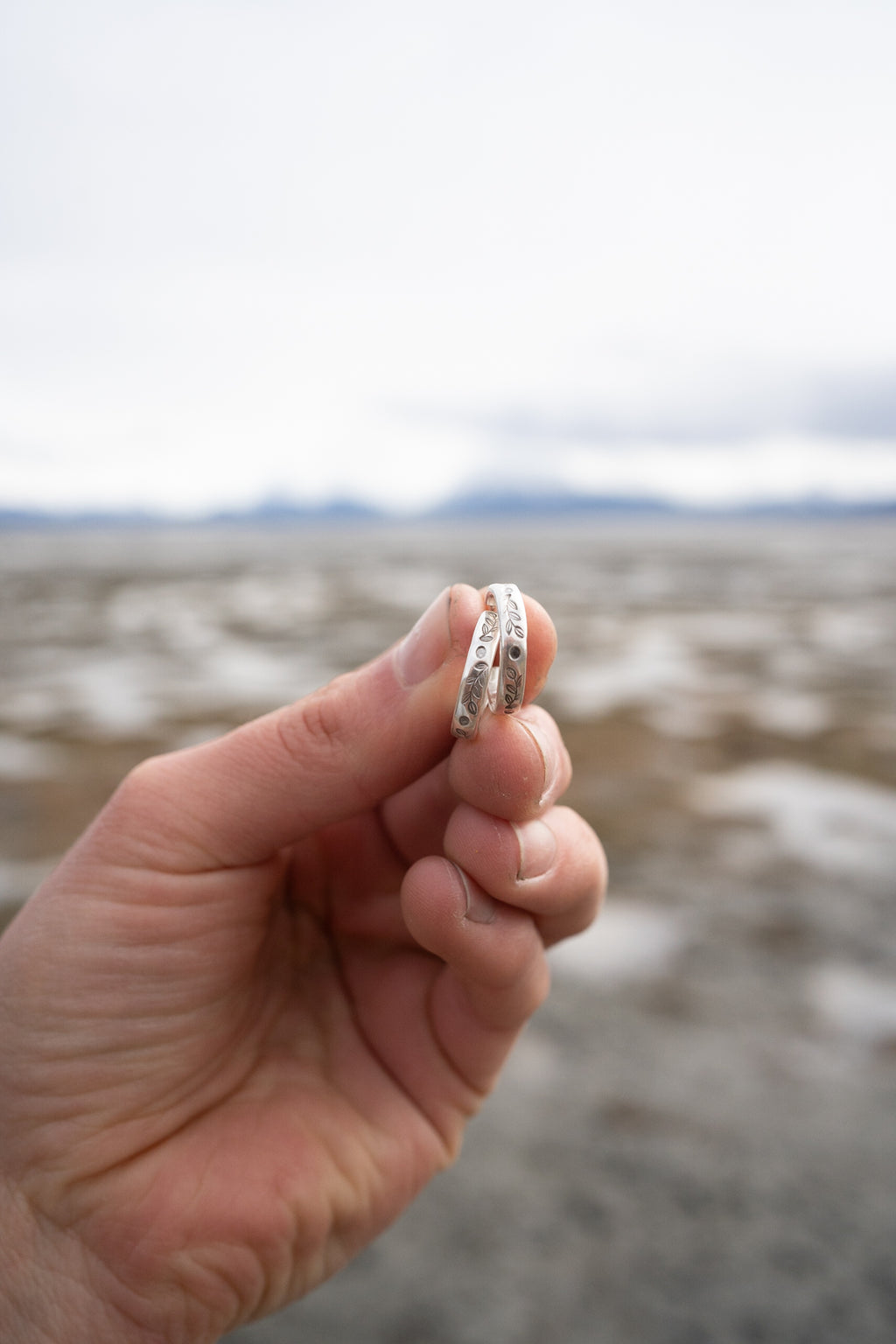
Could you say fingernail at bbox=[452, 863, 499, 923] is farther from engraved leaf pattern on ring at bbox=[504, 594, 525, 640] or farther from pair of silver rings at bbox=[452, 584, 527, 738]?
engraved leaf pattern on ring at bbox=[504, 594, 525, 640]

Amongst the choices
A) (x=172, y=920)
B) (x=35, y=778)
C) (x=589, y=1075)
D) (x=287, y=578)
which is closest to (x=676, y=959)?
(x=589, y=1075)

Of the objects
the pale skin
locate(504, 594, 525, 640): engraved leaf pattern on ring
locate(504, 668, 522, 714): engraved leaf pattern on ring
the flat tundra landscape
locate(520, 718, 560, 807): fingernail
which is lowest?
the flat tundra landscape

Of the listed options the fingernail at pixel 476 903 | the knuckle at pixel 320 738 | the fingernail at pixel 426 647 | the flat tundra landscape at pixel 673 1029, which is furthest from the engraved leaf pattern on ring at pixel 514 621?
the flat tundra landscape at pixel 673 1029

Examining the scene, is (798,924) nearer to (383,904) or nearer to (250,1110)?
(383,904)

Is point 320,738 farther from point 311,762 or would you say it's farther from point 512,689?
point 512,689

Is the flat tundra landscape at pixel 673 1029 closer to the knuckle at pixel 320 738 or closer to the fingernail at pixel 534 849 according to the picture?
the fingernail at pixel 534 849

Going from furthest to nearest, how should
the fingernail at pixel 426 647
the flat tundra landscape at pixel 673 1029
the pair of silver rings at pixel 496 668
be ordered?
the flat tundra landscape at pixel 673 1029 → the fingernail at pixel 426 647 → the pair of silver rings at pixel 496 668

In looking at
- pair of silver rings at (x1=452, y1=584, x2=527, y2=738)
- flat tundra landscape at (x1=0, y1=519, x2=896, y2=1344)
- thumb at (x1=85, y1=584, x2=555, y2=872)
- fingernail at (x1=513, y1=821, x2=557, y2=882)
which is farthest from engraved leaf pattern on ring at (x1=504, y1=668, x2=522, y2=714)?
flat tundra landscape at (x1=0, y1=519, x2=896, y2=1344)
